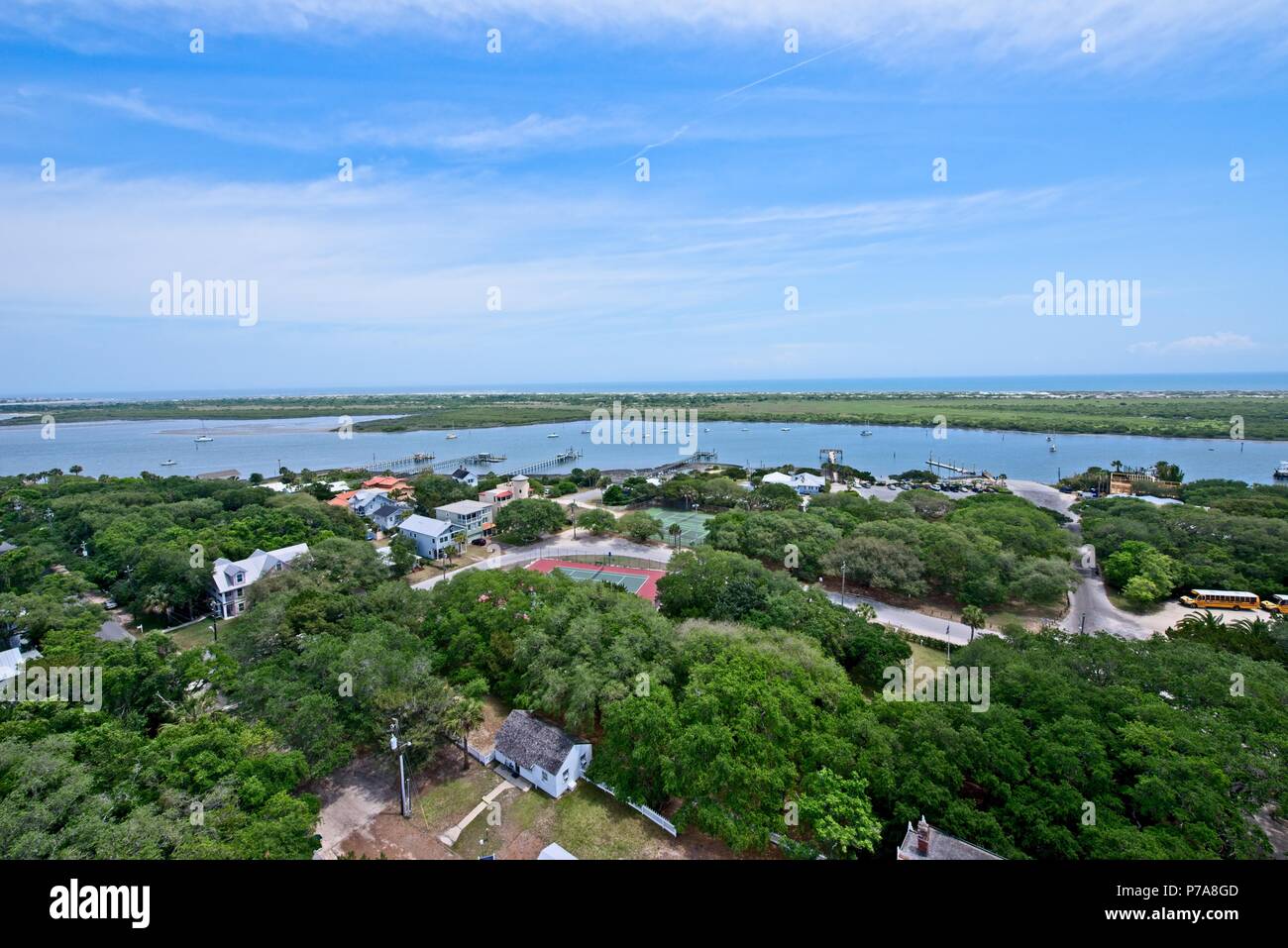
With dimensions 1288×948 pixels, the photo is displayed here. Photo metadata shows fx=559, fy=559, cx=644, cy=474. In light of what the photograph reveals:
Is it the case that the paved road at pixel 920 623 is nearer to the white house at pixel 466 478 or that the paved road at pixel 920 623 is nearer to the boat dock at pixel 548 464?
the white house at pixel 466 478

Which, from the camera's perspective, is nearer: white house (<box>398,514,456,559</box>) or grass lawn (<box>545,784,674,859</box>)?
grass lawn (<box>545,784,674,859</box>)

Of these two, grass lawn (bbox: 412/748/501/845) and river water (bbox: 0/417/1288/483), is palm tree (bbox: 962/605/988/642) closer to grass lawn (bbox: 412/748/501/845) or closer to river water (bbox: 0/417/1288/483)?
grass lawn (bbox: 412/748/501/845)

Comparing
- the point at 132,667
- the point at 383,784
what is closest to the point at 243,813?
the point at 383,784

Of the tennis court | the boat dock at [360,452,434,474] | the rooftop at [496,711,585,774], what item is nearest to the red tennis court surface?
the tennis court

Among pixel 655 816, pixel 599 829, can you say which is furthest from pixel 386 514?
pixel 655 816

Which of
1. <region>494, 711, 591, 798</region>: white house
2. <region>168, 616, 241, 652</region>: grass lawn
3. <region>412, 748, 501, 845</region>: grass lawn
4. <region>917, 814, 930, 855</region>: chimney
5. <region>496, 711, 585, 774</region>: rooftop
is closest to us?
<region>917, 814, 930, 855</region>: chimney

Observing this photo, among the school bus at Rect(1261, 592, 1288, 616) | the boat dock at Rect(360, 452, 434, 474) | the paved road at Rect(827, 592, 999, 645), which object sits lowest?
the paved road at Rect(827, 592, 999, 645)
